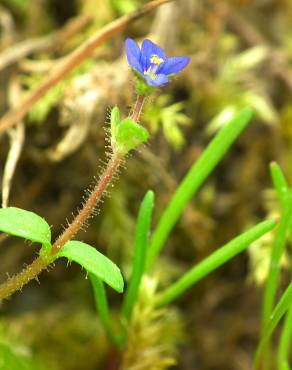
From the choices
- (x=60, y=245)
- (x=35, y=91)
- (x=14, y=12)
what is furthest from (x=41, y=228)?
(x=14, y=12)

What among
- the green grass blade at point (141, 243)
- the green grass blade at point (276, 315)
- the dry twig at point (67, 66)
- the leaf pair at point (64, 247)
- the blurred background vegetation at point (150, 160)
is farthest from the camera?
the blurred background vegetation at point (150, 160)

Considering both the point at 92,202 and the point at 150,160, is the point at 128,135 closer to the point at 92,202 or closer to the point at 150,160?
the point at 92,202

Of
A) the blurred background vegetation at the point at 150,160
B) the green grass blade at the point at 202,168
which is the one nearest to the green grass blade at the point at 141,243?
the green grass blade at the point at 202,168

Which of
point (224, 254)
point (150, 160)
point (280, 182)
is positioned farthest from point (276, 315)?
point (150, 160)

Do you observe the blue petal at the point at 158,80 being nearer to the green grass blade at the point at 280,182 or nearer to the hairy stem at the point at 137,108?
the hairy stem at the point at 137,108

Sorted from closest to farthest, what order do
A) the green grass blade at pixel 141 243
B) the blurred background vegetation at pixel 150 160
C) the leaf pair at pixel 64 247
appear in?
the leaf pair at pixel 64 247 → the green grass blade at pixel 141 243 → the blurred background vegetation at pixel 150 160
